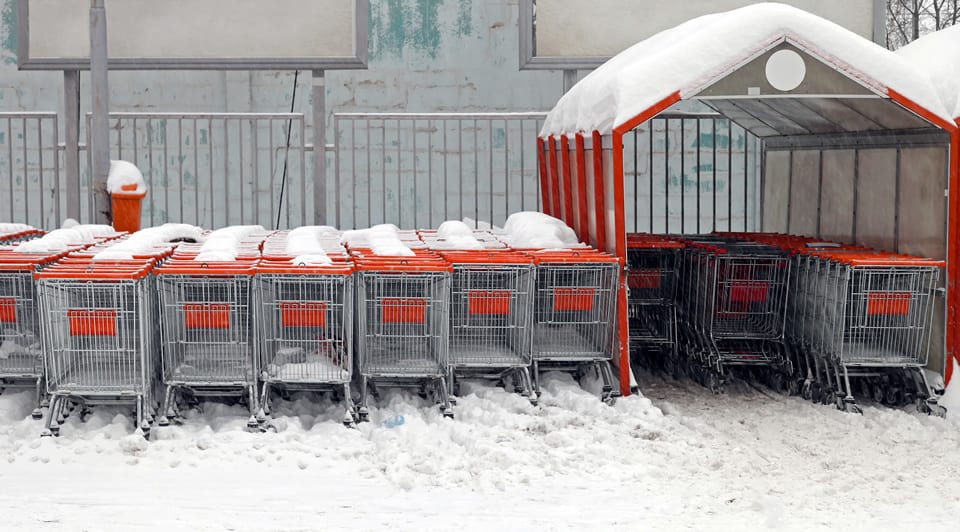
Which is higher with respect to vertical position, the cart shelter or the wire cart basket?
the cart shelter

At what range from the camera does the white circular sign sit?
8133 mm

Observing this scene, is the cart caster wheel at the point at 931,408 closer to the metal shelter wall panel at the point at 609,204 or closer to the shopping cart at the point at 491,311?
the metal shelter wall panel at the point at 609,204

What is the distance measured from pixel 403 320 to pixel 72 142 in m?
6.01

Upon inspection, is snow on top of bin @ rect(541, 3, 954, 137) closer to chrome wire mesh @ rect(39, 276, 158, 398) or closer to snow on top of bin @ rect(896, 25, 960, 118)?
snow on top of bin @ rect(896, 25, 960, 118)

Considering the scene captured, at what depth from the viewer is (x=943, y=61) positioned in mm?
8297

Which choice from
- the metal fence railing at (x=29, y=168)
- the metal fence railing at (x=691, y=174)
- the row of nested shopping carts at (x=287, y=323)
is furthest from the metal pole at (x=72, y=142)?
the metal fence railing at (x=691, y=174)

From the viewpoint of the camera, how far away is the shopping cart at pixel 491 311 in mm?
7766

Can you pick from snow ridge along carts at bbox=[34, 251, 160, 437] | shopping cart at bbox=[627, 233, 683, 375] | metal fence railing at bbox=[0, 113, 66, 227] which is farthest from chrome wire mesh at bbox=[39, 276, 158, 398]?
metal fence railing at bbox=[0, 113, 66, 227]

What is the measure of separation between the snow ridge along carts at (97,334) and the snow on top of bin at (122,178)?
13.9 ft

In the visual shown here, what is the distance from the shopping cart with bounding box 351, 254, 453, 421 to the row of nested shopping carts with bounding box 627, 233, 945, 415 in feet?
7.29

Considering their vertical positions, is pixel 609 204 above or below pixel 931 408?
above

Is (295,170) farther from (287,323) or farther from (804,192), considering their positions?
(287,323)

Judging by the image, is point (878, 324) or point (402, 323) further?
point (878, 324)

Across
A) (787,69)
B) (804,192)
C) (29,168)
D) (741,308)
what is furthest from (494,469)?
(29,168)
